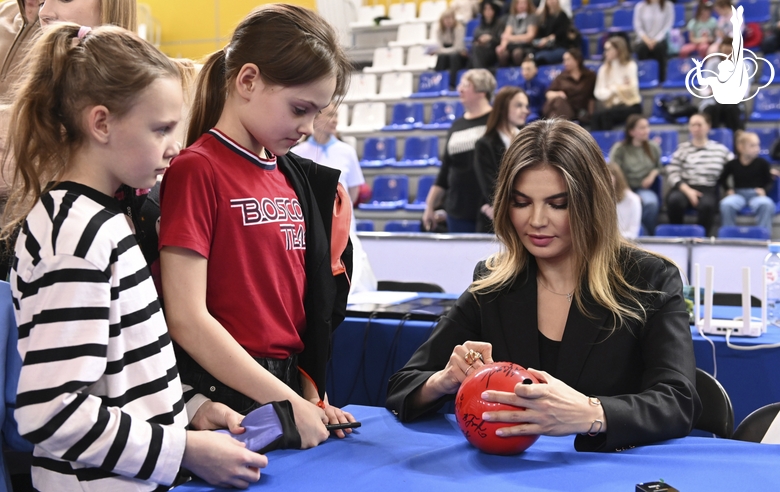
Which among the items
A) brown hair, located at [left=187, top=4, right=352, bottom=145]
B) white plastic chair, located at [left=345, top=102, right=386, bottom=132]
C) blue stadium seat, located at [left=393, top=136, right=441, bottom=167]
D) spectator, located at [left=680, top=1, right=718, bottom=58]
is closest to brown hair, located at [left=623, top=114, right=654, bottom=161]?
spectator, located at [left=680, top=1, right=718, bottom=58]

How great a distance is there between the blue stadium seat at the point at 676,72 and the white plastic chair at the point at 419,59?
3.13 metres

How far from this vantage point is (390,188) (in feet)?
27.7

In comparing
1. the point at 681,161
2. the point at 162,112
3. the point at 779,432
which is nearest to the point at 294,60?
the point at 162,112

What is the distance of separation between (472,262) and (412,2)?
7572 mm

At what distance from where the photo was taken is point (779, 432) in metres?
1.55

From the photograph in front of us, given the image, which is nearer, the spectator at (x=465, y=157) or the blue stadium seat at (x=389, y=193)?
the spectator at (x=465, y=157)

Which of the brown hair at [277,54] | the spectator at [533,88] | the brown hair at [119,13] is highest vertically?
the spectator at [533,88]

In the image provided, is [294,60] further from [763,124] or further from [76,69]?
[763,124]

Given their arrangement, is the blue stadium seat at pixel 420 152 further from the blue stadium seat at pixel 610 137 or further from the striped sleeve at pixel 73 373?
the striped sleeve at pixel 73 373

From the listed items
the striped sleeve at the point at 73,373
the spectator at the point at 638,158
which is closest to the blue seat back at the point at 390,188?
the spectator at the point at 638,158

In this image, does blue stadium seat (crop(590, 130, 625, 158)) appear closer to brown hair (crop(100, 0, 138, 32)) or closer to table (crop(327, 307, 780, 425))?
table (crop(327, 307, 780, 425))

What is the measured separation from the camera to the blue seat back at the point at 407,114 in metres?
9.16

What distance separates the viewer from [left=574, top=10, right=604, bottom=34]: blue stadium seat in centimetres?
920


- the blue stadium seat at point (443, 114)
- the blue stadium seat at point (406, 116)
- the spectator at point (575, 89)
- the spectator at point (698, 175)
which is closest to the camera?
the spectator at point (698, 175)
